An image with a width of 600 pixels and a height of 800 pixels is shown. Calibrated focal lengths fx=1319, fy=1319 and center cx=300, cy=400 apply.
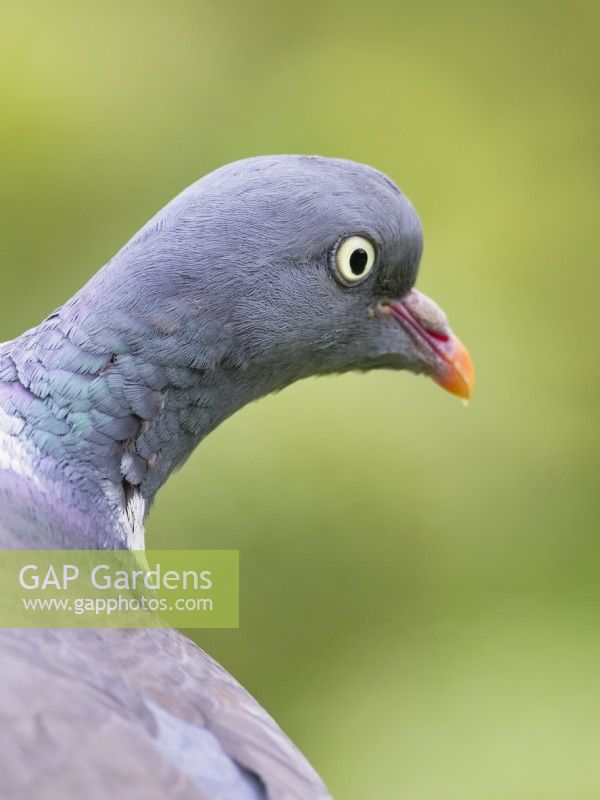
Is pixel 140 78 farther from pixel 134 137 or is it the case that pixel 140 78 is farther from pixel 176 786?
pixel 176 786

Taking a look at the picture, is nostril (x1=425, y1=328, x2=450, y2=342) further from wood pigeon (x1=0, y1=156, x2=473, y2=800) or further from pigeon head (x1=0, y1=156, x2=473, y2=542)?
pigeon head (x1=0, y1=156, x2=473, y2=542)

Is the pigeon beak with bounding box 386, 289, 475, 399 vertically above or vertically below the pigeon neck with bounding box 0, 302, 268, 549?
above

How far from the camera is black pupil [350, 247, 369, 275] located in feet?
8.65

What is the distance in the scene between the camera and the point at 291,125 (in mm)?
5230

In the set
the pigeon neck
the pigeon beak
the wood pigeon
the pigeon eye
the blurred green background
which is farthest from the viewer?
the blurred green background

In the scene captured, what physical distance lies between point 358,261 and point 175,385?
0.47 m

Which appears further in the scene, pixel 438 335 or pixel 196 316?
pixel 438 335

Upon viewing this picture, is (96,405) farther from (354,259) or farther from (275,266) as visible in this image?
(354,259)

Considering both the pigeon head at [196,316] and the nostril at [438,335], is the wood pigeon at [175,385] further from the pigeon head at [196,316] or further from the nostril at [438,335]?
the nostril at [438,335]

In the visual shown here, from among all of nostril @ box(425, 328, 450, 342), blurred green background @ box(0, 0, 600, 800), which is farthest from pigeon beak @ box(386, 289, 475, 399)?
blurred green background @ box(0, 0, 600, 800)

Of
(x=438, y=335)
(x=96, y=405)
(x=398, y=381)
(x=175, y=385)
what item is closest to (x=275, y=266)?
(x=175, y=385)

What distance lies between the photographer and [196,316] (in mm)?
2443

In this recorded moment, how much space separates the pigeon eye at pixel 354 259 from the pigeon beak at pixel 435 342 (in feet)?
0.56

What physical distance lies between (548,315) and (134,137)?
1.75m
